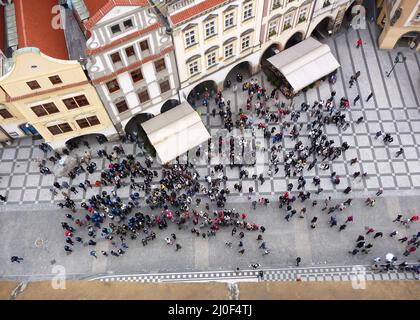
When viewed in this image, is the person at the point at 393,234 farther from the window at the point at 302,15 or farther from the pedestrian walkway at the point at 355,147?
the window at the point at 302,15

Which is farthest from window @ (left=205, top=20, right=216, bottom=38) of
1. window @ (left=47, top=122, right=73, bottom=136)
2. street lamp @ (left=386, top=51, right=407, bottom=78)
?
street lamp @ (left=386, top=51, right=407, bottom=78)

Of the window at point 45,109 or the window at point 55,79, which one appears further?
the window at point 45,109

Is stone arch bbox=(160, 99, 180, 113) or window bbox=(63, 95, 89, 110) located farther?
stone arch bbox=(160, 99, 180, 113)

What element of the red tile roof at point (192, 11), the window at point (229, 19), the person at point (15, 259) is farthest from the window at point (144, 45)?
the person at point (15, 259)

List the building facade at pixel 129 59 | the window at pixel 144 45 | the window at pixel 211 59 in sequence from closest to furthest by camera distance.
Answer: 1. the building facade at pixel 129 59
2. the window at pixel 144 45
3. the window at pixel 211 59

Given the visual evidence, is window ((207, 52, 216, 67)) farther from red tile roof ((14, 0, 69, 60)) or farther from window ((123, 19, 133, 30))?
red tile roof ((14, 0, 69, 60))

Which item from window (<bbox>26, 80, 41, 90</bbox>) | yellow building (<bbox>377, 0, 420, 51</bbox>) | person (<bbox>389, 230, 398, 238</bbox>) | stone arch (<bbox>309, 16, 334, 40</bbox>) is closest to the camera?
window (<bbox>26, 80, 41, 90</bbox>)
